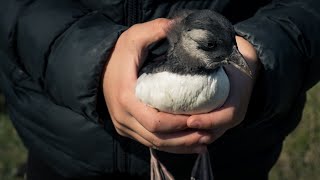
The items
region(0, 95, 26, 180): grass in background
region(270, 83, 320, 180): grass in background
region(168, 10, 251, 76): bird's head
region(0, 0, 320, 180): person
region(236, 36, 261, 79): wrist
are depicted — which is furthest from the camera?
region(0, 95, 26, 180): grass in background

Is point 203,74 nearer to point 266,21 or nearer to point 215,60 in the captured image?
point 215,60

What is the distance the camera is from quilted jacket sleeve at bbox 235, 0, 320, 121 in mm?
1927

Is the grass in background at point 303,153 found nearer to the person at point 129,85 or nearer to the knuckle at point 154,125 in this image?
the person at point 129,85

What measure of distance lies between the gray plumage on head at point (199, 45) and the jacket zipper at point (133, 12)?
0.17 meters

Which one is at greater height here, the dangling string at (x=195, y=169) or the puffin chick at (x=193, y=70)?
the puffin chick at (x=193, y=70)

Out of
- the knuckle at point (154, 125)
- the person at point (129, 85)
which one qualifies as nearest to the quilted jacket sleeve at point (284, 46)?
the person at point (129, 85)

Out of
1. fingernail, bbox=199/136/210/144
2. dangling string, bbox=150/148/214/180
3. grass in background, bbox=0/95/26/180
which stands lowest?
grass in background, bbox=0/95/26/180

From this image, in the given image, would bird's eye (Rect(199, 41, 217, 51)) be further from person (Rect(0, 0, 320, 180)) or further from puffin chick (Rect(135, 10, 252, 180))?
person (Rect(0, 0, 320, 180))

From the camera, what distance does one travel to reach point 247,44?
194cm

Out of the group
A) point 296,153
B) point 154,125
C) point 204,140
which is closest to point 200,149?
point 204,140

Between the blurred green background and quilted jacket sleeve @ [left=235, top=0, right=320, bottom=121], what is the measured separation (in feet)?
5.35

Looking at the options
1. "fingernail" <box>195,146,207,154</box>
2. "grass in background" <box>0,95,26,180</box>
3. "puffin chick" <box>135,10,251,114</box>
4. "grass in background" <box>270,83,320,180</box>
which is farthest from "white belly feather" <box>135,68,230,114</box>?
"grass in background" <box>0,95,26,180</box>

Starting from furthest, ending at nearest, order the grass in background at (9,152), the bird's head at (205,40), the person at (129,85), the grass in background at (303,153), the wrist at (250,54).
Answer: the grass in background at (9,152) → the grass in background at (303,153) → the wrist at (250,54) → the person at (129,85) → the bird's head at (205,40)

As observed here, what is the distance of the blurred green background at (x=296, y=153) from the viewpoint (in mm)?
3623
